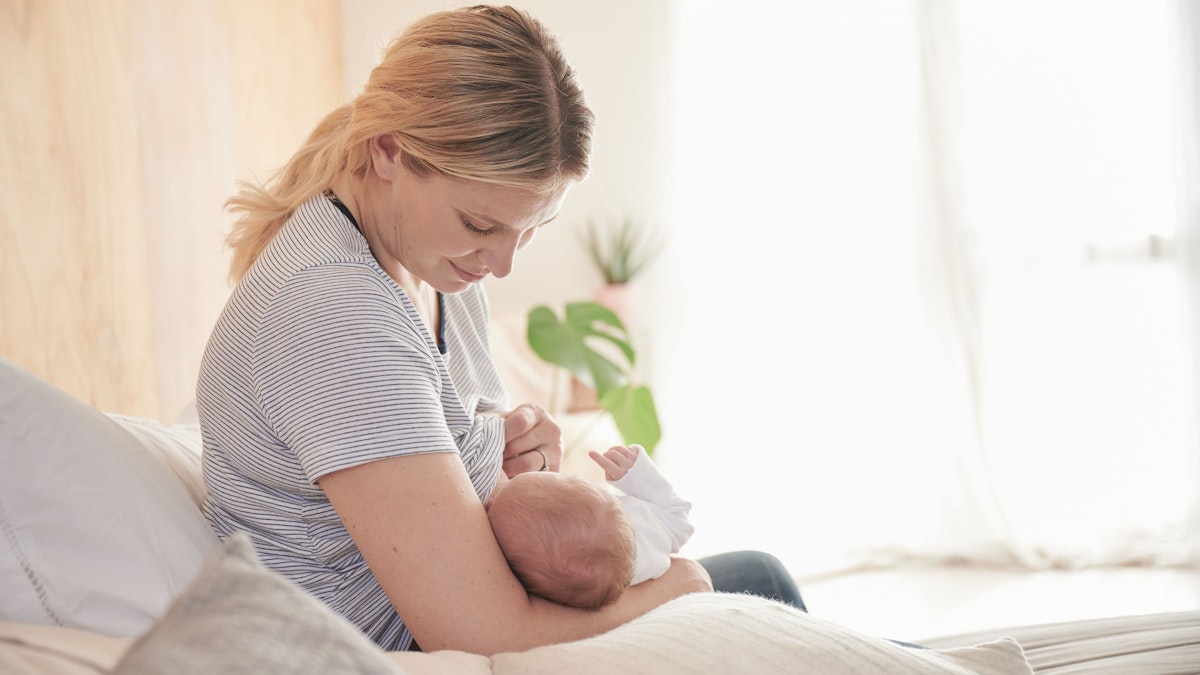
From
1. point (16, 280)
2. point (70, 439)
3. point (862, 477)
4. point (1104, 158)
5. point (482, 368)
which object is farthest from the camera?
point (862, 477)

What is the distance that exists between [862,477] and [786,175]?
1195 mm

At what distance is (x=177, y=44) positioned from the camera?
7.97 ft

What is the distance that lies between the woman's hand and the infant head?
13 cm

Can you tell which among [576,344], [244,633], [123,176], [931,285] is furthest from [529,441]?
[931,285]

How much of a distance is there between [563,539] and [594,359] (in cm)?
173

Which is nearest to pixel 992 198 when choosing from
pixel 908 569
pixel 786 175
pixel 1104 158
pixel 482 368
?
pixel 1104 158

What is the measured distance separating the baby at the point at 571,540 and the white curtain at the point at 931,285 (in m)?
2.66

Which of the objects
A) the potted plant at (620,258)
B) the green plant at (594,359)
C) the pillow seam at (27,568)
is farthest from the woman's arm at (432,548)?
the potted plant at (620,258)

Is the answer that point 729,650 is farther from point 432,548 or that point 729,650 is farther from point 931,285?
point 931,285

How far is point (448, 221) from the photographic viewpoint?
3.94ft

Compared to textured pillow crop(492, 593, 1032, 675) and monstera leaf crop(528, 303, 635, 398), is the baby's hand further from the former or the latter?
monstera leaf crop(528, 303, 635, 398)

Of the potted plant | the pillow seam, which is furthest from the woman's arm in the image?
the potted plant

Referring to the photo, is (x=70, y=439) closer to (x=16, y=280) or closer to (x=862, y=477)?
(x=16, y=280)

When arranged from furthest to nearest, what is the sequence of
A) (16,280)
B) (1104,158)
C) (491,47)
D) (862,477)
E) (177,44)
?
(862,477), (1104,158), (177,44), (16,280), (491,47)
